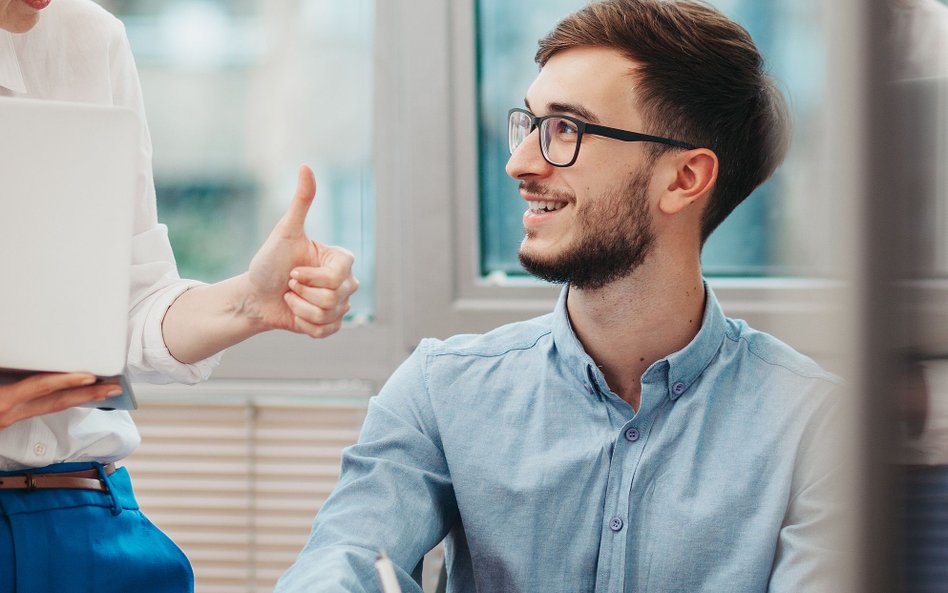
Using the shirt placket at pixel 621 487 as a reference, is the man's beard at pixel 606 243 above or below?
above

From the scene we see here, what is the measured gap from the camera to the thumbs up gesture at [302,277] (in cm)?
113

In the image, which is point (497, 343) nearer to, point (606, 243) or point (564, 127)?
point (606, 243)

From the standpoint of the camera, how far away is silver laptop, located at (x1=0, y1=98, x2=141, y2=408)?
105 cm

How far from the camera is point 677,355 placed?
132 cm

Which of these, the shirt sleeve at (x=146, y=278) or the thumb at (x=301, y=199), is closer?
the thumb at (x=301, y=199)

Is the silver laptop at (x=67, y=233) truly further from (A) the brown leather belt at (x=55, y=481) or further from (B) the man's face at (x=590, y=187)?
(B) the man's face at (x=590, y=187)

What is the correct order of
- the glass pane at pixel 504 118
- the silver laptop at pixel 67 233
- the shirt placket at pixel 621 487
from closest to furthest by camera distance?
the silver laptop at pixel 67 233
the shirt placket at pixel 621 487
the glass pane at pixel 504 118

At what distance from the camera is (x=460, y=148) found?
91.4 inches

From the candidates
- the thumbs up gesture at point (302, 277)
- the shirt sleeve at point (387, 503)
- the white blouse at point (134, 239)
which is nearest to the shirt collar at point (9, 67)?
the white blouse at point (134, 239)

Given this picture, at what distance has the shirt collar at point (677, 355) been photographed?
133cm

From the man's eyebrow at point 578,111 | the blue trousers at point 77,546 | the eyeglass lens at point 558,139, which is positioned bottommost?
the blue trousers at point 77,546

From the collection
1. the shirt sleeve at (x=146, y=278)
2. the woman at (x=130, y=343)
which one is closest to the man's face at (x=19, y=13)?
the woman at (x=130, y=343)

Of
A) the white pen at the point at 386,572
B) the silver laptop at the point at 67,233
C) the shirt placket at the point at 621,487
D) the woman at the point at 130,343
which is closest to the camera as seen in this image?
the white pen at the point at 386,572

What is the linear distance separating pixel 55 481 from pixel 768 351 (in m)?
0.99
